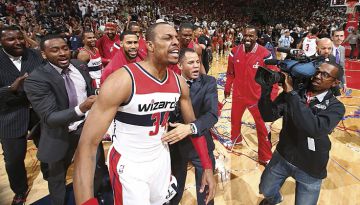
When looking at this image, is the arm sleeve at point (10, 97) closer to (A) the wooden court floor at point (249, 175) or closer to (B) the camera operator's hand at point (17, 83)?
(B) the camera operator's hand at point (17, 83)

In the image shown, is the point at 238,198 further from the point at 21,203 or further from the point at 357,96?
the point at 357,96

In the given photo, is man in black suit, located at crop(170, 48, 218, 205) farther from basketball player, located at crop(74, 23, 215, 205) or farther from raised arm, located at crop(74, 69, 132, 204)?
raised arm, located at crop(74, 69, 132, 204)

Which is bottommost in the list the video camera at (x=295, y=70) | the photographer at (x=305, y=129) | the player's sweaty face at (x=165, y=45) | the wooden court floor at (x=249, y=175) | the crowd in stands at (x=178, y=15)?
the wooden court floor at (x=249, y=175)

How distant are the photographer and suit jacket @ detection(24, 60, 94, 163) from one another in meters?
1.77

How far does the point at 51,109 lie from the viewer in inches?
92.4

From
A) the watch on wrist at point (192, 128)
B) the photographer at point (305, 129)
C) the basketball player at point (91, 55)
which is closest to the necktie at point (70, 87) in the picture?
the watch on wrist at point (192, 128)

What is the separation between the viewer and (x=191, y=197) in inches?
137

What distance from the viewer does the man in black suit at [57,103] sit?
7.59 feet

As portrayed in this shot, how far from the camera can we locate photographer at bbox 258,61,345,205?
213 cm

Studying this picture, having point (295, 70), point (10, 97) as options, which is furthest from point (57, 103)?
point (295, 70)

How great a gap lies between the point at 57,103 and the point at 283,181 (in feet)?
7.51

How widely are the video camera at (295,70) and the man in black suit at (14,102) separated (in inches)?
94.5

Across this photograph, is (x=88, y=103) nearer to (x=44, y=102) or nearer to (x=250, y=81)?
(x=44, y=102)

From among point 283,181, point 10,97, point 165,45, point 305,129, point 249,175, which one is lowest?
point 249,175
